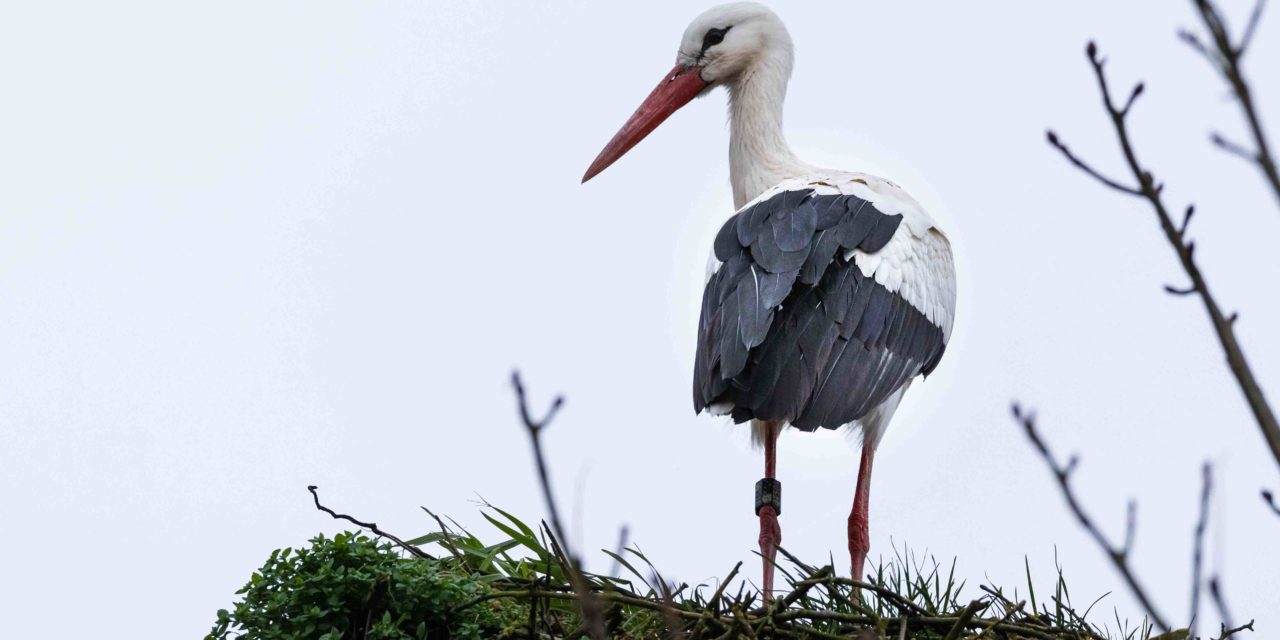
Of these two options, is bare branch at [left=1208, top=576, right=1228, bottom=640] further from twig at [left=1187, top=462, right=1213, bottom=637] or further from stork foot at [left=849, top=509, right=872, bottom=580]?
stork foot at [left=849, top=509, right=872, bottom=580]

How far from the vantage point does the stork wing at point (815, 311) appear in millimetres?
4641

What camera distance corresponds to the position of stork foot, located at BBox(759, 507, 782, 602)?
5.06 meters

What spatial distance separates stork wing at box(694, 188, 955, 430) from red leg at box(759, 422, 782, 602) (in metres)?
0.39

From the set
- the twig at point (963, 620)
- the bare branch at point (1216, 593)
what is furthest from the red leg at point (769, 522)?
the bare branch at point (1216, 593)

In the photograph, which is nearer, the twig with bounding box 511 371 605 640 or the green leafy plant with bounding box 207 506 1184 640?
the twig with bounding box 511 371 605 640

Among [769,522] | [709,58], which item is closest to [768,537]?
[769,522]

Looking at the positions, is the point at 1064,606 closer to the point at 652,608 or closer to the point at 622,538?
the point at 652,608

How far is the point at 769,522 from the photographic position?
203 inches

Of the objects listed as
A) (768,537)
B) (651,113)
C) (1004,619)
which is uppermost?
(651,113)

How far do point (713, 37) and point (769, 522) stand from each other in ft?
6.87

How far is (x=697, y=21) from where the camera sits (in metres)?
6.43

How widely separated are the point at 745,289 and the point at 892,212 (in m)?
0.72

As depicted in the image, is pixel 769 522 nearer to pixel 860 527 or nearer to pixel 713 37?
pixel 860 527

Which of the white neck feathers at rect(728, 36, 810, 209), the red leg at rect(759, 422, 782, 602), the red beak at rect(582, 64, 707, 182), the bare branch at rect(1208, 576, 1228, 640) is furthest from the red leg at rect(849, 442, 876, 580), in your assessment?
the bare branch at rect(1208, 576, 1228, 640)
